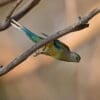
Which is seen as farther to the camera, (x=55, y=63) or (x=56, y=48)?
(x=55, y=63)

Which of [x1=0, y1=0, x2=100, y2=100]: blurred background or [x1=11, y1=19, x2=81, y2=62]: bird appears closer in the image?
[x1=11, y1=19, x2=81, y2=62]: bird

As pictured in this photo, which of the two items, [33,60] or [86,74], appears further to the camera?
[33,60]

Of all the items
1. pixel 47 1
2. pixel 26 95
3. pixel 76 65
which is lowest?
pixel 26 95

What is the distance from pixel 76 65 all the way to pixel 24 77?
259mm

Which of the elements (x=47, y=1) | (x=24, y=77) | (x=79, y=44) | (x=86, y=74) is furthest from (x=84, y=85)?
(x=47, y=1)

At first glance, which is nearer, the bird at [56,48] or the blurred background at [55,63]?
the bird at [56,48]

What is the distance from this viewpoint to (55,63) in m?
1.18

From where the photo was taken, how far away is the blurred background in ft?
3.61

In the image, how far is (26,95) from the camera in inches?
49.4

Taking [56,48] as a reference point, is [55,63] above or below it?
below

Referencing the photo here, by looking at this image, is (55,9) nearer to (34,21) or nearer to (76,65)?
(34,21)

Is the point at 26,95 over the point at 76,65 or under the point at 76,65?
under

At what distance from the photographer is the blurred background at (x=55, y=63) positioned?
110 cm

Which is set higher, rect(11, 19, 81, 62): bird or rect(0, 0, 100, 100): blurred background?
rect(11, 19, 81, 62): bird
